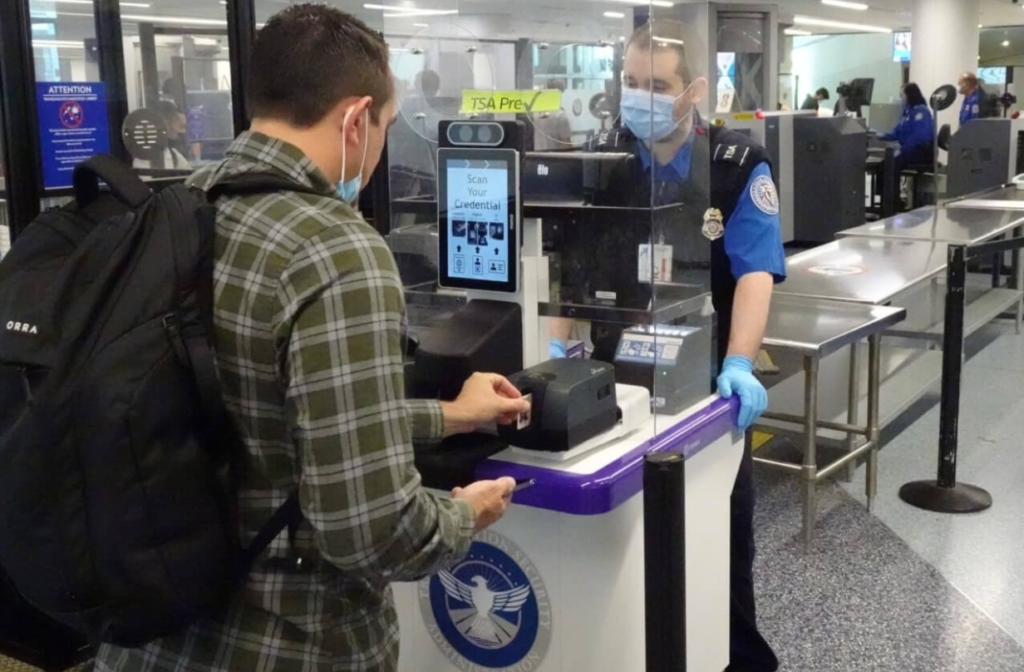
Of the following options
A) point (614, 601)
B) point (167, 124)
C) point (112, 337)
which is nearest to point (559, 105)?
point (614, 601)

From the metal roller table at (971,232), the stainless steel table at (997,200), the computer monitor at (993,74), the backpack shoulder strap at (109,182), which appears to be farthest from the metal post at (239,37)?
the computer monitor at (993,74)

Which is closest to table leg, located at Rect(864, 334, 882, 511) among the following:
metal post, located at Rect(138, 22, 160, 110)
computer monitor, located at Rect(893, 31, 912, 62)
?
metal post, located at Rect(138, 22, 160, 110)

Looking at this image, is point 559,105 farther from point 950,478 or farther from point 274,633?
point 950,478

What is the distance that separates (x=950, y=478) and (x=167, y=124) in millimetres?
2936

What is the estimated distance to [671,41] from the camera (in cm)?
204

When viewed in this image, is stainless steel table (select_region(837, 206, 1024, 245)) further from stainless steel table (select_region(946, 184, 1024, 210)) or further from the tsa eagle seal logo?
the tsa eagle seal logo

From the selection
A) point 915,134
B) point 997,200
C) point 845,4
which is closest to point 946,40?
point 915,134

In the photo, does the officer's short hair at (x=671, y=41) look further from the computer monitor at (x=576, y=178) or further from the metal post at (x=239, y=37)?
the metal post at (x=239, y=37)

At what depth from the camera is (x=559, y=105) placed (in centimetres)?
207

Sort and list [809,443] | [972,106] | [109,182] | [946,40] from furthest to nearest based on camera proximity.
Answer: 1. [946,40]
2. [972,106]
3. [809,443]
4. [109,182]

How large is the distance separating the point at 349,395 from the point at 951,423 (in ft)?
9.99

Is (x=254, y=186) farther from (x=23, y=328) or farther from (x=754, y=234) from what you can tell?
(x=754, y=234)

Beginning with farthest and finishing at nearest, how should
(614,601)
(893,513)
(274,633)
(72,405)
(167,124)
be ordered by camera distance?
(893,513), (167,124), (614,601), (274,633), (72,405)

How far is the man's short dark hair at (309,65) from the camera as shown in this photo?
1163 mm
